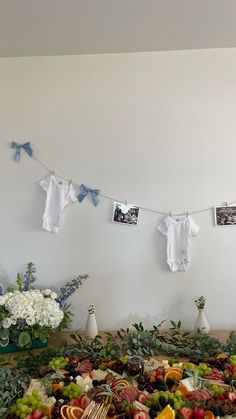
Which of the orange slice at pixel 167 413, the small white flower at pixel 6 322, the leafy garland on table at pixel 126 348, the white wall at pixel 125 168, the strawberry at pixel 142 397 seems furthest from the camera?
the white wall at pixel 125 168

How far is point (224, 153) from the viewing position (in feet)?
5.60

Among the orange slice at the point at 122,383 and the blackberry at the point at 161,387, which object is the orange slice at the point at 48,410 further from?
the blackberry at the point at 161,387

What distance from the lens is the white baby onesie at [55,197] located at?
67.9 inches

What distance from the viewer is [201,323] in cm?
162

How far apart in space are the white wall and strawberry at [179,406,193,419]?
725 millimetres

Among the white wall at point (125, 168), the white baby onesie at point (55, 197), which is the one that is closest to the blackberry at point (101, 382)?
the white wall at point (125, 168)

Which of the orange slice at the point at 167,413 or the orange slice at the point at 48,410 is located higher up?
the orange slice at the point at 167,413

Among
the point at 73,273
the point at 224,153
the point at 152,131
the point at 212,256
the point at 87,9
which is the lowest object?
the point at 73,273

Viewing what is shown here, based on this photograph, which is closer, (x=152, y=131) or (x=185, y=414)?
(x=185, y=414)

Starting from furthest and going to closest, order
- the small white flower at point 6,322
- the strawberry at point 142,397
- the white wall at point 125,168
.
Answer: the white wall at point 125,168 → the small white flower at point 6,322 → the strawberry at point 142,397

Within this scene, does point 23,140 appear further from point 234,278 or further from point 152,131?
point 234,278

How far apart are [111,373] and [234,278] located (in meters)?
0.85

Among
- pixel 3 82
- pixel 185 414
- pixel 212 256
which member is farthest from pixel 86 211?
pixel 185 414

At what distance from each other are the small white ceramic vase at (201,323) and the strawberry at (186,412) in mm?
626
